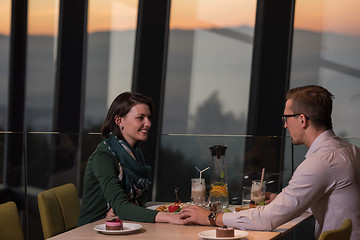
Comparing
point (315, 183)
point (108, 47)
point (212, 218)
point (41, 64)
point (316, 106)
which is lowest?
point (212, 218)

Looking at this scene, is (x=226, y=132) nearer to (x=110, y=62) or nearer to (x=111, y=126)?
(x=110, y=62)

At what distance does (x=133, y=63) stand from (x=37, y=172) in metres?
3.02

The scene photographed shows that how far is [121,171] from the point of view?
119 inches

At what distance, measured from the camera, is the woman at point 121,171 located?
276 centimetres

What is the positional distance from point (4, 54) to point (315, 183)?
543 centimetres

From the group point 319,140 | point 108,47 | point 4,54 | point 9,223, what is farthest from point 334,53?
point 9,223

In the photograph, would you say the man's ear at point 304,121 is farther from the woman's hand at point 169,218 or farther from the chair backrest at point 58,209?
the chair backrest at point 58,209

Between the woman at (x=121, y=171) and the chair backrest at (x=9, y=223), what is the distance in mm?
397

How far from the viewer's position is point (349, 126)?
267 inches

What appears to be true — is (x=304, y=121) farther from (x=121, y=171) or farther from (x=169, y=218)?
(x=121, y=171)

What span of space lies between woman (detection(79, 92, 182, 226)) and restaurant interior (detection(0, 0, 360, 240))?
3472 mm

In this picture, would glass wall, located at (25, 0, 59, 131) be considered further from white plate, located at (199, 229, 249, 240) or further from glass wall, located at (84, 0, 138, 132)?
white plate, located at (199, 229, 249, 240)

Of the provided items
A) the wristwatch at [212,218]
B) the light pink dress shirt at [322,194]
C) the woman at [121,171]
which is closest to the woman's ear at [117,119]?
the woman at [121,171]

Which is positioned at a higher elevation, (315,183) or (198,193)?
(315,183)
